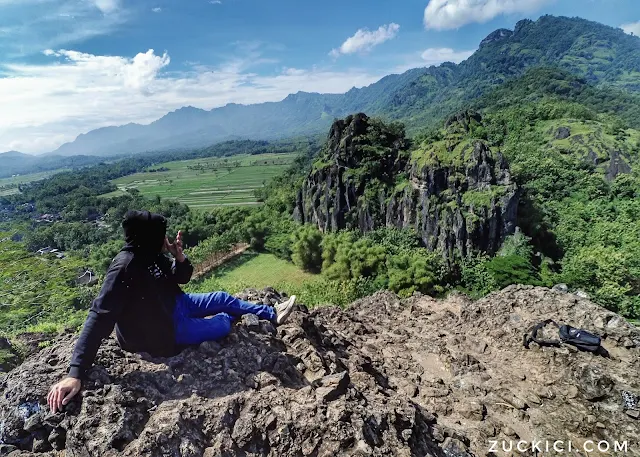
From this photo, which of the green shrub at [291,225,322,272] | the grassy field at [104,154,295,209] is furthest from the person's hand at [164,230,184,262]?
the grassy field at [104,154,295,209]

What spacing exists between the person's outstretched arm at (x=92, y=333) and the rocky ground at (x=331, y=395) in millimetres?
267

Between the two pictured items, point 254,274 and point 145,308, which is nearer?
point 145,308

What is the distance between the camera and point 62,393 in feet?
12.0

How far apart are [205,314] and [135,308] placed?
1309 millimetres

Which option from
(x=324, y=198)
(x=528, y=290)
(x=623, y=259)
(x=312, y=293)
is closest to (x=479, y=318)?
(x=528, y=290)

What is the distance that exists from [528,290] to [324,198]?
3267 cm

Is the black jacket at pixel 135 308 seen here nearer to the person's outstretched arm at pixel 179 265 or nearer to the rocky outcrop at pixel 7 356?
the person's outstretched arm at pixel 179 265

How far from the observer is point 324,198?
143ft

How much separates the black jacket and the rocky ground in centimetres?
40

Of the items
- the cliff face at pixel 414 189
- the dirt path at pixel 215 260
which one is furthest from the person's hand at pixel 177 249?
the dirt path at pixel 215 260

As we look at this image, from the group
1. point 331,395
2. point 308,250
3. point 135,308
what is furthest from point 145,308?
point 308,250

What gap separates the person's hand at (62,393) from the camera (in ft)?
12.0

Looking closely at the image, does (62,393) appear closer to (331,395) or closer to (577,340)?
(331,395)

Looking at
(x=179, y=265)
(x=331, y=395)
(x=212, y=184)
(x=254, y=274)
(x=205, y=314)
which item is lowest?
(x=254, y=274)
